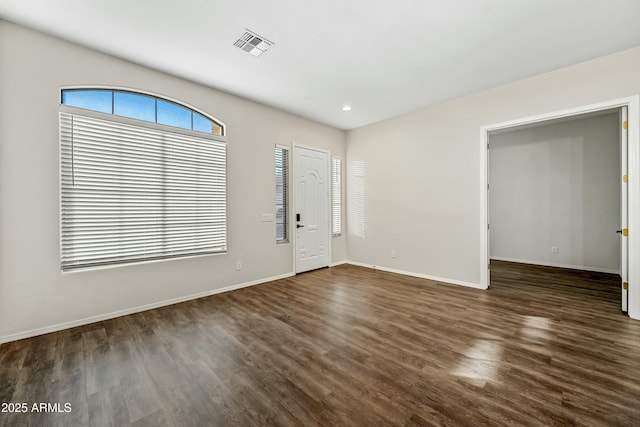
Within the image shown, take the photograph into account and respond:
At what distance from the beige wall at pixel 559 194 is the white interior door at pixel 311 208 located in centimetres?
406

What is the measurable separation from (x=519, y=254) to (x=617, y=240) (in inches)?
58.9

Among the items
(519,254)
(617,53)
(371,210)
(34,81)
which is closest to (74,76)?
(34,81)

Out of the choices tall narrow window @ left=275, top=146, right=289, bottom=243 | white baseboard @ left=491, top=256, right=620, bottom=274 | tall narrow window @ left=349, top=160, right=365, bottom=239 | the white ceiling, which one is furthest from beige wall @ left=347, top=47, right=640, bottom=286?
white baseboard @ left=491, top=256, right=620, bottom=274

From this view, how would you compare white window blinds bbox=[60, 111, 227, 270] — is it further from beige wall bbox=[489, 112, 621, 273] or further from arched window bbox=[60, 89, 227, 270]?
beige wall bbox=[489, 112, 621, 273]

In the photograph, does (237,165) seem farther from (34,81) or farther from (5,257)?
(5,257)

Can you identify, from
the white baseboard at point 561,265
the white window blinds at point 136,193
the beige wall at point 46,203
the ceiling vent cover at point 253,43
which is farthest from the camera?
the white baseboard at point 561,265

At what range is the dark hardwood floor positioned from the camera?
1551mm

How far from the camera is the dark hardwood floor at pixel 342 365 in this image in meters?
1.55

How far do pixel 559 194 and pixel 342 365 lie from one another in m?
5.86

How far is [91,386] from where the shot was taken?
1.81m

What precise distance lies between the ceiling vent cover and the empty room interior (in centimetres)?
2

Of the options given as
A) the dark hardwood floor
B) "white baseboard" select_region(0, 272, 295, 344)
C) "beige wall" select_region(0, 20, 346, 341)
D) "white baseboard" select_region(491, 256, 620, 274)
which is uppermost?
"beige wall" select_region(0, 20, 346, 341)

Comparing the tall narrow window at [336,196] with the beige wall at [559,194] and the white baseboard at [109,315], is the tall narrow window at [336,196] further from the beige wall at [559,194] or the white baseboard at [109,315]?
the beige wall at [559,194]

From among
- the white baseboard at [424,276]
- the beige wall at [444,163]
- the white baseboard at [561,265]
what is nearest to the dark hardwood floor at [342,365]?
the white baseboard at [424,276]
